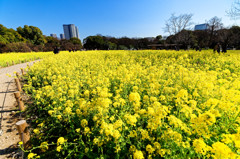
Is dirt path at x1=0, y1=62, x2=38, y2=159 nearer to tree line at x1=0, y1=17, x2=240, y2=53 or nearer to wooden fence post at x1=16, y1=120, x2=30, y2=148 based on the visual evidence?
wooden fence post at x1=16, y1=120, x2=30, y2=148

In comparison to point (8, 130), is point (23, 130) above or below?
above

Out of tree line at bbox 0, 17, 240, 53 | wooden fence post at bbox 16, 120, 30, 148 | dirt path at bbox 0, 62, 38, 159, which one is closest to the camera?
wooden fence post at bbox 16, 120, 30, 148

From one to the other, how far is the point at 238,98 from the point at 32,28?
55.3 m

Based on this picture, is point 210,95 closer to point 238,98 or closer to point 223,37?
point 238,98

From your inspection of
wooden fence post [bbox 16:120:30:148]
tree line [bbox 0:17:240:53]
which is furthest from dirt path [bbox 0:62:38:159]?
tree line [bbox 0:17:240:53]

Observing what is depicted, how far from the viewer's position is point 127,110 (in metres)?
3.14

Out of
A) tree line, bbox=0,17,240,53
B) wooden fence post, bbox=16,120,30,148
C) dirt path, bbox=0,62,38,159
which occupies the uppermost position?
tree line, bbox=0,17,240,53

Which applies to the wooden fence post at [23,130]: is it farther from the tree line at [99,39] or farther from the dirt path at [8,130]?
the tree line at [99,39]

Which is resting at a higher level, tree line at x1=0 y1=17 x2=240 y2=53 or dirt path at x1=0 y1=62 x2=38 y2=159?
tree line at x1=0 y1=17 x2=240 y2=53

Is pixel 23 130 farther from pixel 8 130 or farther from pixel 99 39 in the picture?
pixel 99 39

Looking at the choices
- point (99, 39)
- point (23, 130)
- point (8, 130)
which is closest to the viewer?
point (23, 130)

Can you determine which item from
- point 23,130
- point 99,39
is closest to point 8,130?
point 23,130

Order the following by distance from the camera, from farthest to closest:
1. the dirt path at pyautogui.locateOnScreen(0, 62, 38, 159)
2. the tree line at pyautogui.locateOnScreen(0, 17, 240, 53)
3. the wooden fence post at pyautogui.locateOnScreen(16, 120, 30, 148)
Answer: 1. the tree line at pyautogui.locateOnScreen(0, 17, 240, 53)
2. the dirt path at pyautogui.locateOnScreen(0, 62, 38, 159)
3. the wooden fence post at pyautogui.locateOnScreen(16, 120, 30, 148)

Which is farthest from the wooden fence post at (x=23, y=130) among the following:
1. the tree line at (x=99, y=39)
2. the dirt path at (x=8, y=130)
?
the tree line at (x=99, y=39)
